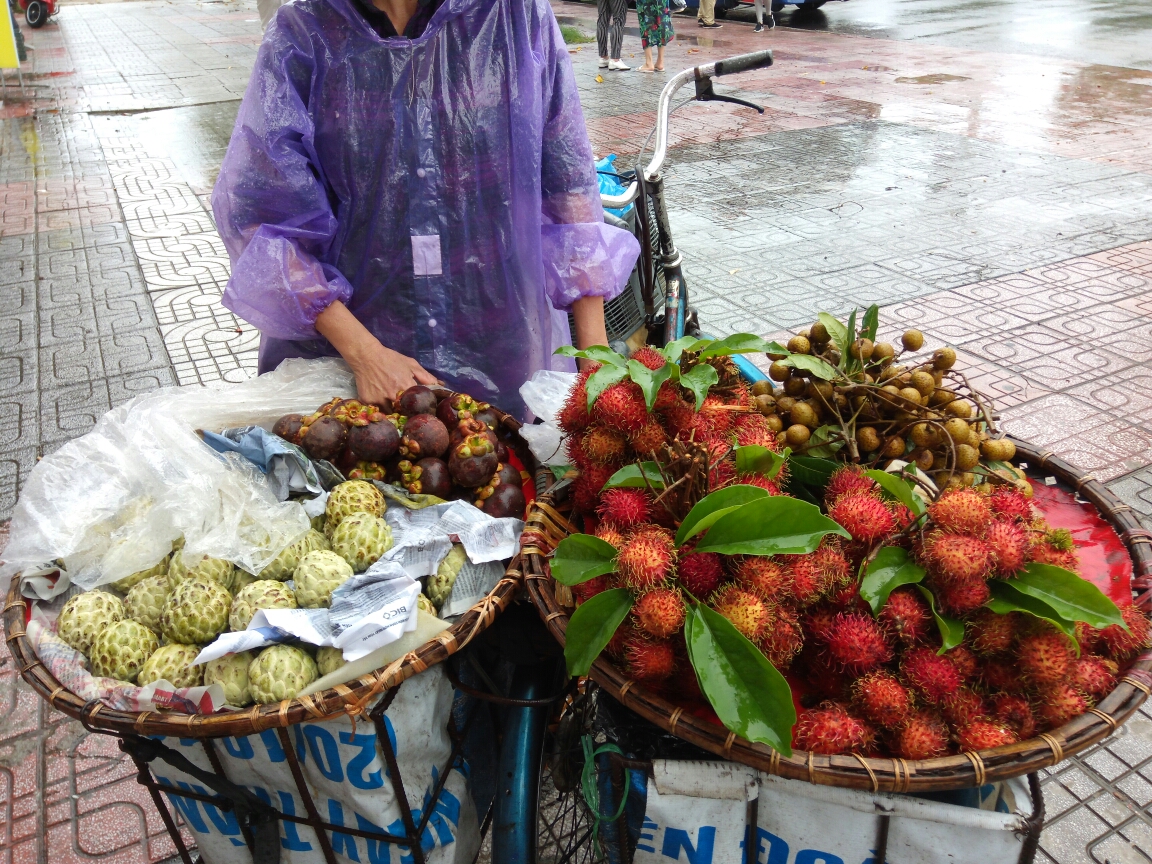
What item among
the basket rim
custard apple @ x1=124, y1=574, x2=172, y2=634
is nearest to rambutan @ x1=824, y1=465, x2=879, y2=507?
the basket rim

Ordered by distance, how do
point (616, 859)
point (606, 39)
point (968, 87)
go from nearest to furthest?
point (616, 859)
point (968, 87)
point (606, 39)

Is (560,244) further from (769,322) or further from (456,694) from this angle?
(769,322)

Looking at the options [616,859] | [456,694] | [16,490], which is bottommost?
[16,490]

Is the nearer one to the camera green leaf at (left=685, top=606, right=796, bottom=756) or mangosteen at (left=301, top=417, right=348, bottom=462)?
green leaf at (left=685, top=606, right=796, bottom=756)

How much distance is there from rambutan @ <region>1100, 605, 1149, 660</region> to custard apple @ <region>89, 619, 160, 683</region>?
1.54 meters

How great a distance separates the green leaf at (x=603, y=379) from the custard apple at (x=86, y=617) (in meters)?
0.91

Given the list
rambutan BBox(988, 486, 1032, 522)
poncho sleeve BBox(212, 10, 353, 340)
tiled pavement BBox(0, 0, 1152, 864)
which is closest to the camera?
rambutan BBox(988, 486, 1032, 522)

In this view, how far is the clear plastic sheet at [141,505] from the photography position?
5.05 ft

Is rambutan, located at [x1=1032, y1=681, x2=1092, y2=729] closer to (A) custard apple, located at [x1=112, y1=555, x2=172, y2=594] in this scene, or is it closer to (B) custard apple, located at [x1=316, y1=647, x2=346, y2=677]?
(B) custard apple, located at [x1=316, y1=647, x2=346, y2=677]

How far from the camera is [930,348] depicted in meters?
4.42

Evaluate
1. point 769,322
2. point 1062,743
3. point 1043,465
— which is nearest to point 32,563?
point 1062,743

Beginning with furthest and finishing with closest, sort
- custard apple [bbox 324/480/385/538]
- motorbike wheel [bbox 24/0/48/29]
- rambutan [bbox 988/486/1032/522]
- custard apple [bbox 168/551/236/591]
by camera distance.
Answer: motorbike wheel [bbox 24/0/48/29]
custard apple [bbox 324/480/385/538]
custard apple [bbox 168/551/236/591]
rambutan [bbox 988/486/1032/522]

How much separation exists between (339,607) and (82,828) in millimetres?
1507

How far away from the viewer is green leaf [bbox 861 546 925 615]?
3.95 ft
